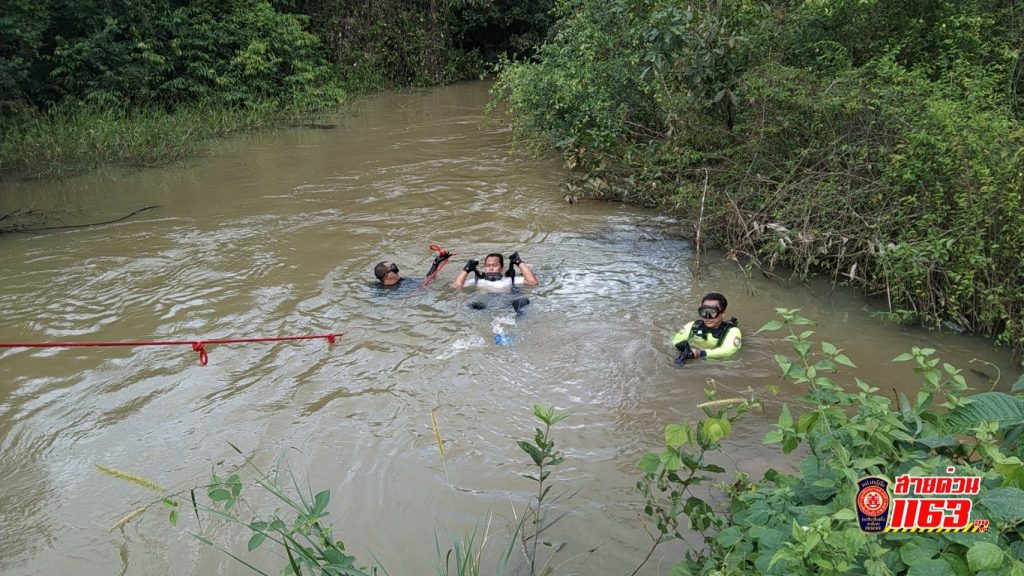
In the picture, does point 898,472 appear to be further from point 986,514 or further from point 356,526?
point 356,526

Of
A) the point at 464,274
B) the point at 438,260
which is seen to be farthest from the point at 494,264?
the point at 438,260

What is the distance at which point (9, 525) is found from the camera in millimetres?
4062

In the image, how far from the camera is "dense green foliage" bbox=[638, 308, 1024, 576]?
1.75 m

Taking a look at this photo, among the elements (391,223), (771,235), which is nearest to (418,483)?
(771,235)

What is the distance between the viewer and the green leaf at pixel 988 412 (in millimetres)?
1962

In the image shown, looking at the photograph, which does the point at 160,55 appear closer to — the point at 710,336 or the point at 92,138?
the point at 92,138

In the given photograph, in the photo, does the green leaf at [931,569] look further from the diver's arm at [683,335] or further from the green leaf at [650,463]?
the diver's arm at [683,335]

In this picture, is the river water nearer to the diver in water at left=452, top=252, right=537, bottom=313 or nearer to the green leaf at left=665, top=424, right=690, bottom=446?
the diver in water at left=452, top=252, right=537, bottom=313

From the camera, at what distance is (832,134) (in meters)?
7.12

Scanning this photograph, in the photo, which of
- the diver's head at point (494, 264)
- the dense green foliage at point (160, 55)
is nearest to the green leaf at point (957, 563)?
the diver's head at point (494, 264)

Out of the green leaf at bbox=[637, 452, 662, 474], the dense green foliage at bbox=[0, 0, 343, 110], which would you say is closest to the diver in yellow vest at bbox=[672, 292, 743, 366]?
the green leaf at bbox=[637, 452, 662, 474]

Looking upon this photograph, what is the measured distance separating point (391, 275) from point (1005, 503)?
6.33 m

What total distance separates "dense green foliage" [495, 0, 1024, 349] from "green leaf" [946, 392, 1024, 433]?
12.9 feet

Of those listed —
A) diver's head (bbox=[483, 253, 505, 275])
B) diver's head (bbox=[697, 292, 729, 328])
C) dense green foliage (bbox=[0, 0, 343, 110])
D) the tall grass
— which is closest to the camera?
diver's head (bbox=[697, 292, 729, 328])
